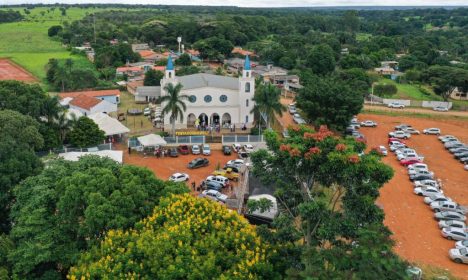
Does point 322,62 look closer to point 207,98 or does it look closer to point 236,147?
point 207,98

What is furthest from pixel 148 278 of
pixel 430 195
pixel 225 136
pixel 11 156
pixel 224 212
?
pixel 225 136

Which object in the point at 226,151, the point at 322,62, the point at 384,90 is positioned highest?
the point at 322,62

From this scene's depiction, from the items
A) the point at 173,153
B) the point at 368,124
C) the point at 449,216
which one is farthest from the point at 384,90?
the point at 449,216

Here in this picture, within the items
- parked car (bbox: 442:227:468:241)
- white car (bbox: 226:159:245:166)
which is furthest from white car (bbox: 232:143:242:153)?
parked car (bbox: 442:227:468:241)

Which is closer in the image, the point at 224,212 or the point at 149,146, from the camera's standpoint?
the point at 224,212

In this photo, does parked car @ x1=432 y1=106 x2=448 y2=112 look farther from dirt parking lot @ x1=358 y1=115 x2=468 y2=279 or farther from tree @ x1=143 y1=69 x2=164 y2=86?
tree @ x1=143 y1=69 x2=164 y2=86

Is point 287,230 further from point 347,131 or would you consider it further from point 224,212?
point 347,131
